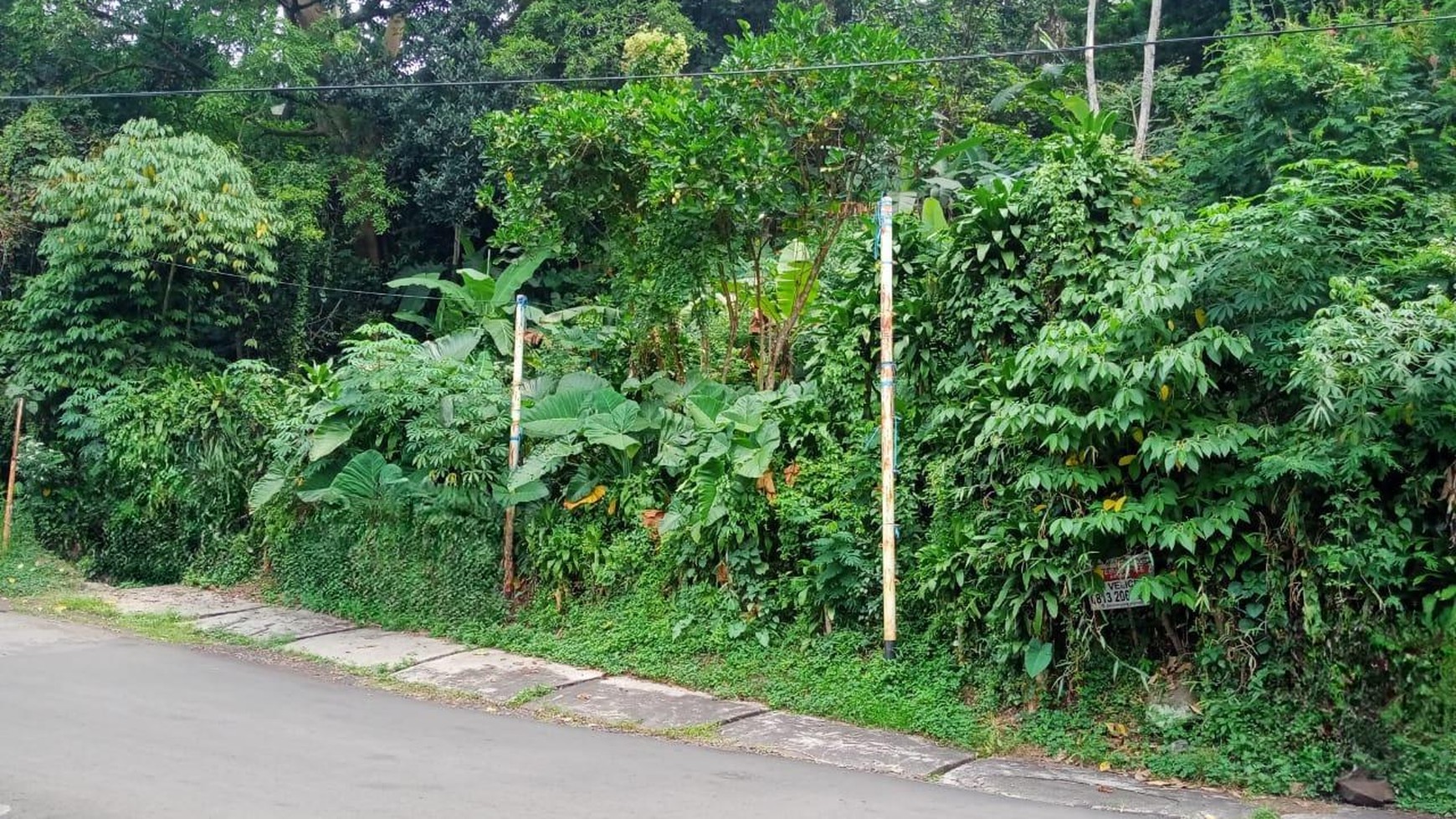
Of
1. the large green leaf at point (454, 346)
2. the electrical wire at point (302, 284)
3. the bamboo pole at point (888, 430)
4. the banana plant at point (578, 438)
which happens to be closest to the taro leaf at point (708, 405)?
the banana plant at point (578, 438)

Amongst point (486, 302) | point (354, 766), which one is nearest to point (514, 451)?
point (354, 766)

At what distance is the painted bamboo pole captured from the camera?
7539 mm

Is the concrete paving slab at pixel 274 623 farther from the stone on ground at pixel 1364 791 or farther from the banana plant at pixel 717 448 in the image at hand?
the stone on ground at pixel 1364 791

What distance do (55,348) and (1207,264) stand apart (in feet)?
44.1

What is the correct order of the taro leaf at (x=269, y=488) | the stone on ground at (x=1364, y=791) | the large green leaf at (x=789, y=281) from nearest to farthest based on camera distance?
the stone on ground at (x=1364, y=791), the large green leaf at (x=789, y=281), the taro leaf at (x=269, y=488)

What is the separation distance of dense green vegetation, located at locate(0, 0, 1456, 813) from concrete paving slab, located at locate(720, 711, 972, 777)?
0.87 ft

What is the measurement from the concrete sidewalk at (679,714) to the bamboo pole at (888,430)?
0.84 metres

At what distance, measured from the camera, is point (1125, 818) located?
18.1ft

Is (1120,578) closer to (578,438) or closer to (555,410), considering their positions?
(578,438)


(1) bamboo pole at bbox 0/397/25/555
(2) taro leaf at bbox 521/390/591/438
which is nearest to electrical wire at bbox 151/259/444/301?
(1) bamboo pole at bbox 0/397/25/555

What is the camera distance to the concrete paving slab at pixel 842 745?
6570mm

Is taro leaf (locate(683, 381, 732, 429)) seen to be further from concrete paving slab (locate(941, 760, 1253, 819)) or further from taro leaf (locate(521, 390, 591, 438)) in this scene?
concrete paving slab (locate(941, 760, 1253, 819))

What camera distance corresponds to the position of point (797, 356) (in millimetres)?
11797

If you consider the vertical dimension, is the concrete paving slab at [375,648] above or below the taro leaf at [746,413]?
below
